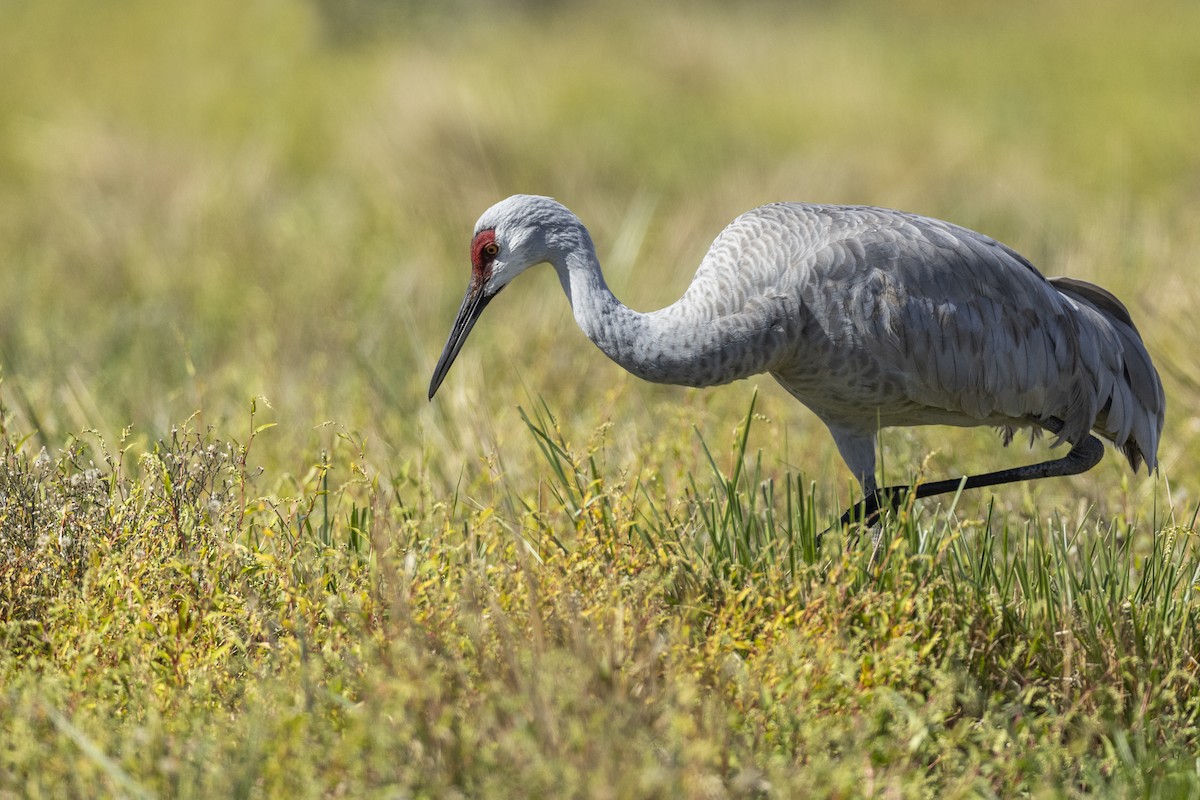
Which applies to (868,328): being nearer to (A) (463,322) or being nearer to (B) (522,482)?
(A) (463,322)

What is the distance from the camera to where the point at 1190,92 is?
1095cm

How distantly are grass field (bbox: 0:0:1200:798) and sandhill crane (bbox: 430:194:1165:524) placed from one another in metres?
0.26

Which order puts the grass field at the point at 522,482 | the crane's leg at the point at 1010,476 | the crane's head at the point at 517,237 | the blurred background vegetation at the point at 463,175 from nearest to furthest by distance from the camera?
1. the grass field at the point at 522,482
2. the crane's head at the point at 517,237
3. the crane's leg at the point at 1010,476
4. the blurred background vegetation at the point at 463,175

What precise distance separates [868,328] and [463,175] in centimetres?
517

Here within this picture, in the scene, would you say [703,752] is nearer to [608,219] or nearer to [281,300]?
[281,300]

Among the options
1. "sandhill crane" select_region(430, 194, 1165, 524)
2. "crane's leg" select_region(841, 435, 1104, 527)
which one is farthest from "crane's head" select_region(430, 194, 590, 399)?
"crane's leg" select_region(841, 435, 1104, 527)

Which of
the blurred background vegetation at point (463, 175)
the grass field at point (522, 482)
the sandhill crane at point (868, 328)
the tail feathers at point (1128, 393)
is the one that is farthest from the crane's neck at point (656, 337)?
the tail feathers at point (1128, 393)

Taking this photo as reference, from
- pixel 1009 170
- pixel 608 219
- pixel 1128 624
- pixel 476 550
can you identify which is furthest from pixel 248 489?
pixel 1009 170

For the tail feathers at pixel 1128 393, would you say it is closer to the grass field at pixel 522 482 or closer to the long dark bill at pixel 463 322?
the grass field at pixel 522 482

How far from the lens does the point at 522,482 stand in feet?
14.7

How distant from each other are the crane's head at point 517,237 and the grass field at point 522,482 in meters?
0.52

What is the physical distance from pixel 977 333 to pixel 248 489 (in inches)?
97.5

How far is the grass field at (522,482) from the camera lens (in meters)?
2.68

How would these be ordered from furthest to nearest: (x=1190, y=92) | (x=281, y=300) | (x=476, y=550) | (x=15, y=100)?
(x=15, y=100) → (x=1190, y=92) → (x=281, y=300) → (x=476, y=550)
